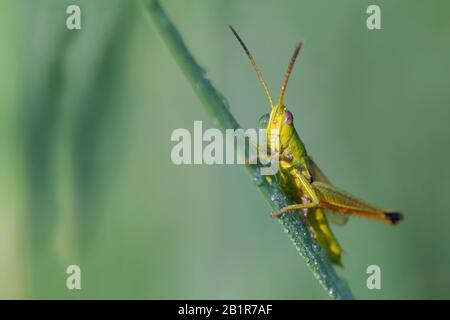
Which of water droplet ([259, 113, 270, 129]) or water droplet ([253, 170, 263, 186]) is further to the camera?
water droplet ([259, 113, 270, 129])

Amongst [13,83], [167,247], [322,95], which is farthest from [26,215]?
[322,95]

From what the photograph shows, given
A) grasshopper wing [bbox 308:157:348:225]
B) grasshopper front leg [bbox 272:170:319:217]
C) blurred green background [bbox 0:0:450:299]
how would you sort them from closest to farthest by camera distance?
blurred green background [bbox 0:0:450:299] < grasshopper front leg [bbox 272:170:319:217] < grasshopper wing [bbox 308:157:348:225]

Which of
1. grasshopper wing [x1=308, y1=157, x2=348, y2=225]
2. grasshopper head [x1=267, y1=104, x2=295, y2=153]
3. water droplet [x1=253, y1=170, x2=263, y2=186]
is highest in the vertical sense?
grasshopper head [x1=267, y1=104, x2=295, y2=153]

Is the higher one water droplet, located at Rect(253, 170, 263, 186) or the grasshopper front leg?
the grasshopper front leg

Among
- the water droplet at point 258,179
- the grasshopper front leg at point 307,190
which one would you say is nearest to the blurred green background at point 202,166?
the grasshopper front leg at point 307,190

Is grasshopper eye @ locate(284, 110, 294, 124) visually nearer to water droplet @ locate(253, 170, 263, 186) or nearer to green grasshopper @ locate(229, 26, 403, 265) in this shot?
green grasshopper @ locate(229, 26, 403, 265)

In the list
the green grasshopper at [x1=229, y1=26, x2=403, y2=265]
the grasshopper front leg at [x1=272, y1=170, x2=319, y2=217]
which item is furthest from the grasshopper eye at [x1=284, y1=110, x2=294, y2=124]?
the grasshopper front leg at [x1=272, y1=170, x2=319, y2=217]
